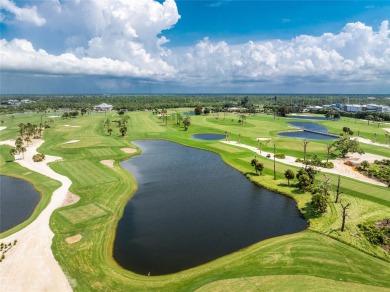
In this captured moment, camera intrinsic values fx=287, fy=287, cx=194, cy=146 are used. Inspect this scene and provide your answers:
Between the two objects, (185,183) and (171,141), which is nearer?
(185,183)

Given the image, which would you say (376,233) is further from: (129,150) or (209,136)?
(209,136)

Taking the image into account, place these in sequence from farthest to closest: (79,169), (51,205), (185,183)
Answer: (79,169), (185,183), (51,205)

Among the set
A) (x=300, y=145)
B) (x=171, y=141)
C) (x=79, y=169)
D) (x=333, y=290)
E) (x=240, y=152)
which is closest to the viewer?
(x=333, y=290)

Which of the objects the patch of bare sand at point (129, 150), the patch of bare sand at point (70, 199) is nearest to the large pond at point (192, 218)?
the patch of bare sand at point (70, 199)

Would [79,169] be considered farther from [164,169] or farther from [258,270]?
[258,270]

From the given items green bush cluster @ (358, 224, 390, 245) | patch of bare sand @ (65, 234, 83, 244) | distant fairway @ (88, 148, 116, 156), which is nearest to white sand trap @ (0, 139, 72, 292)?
patch of bare sand @ (65, 234, 83, 244)

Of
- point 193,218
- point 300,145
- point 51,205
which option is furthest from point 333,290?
point 300,145
